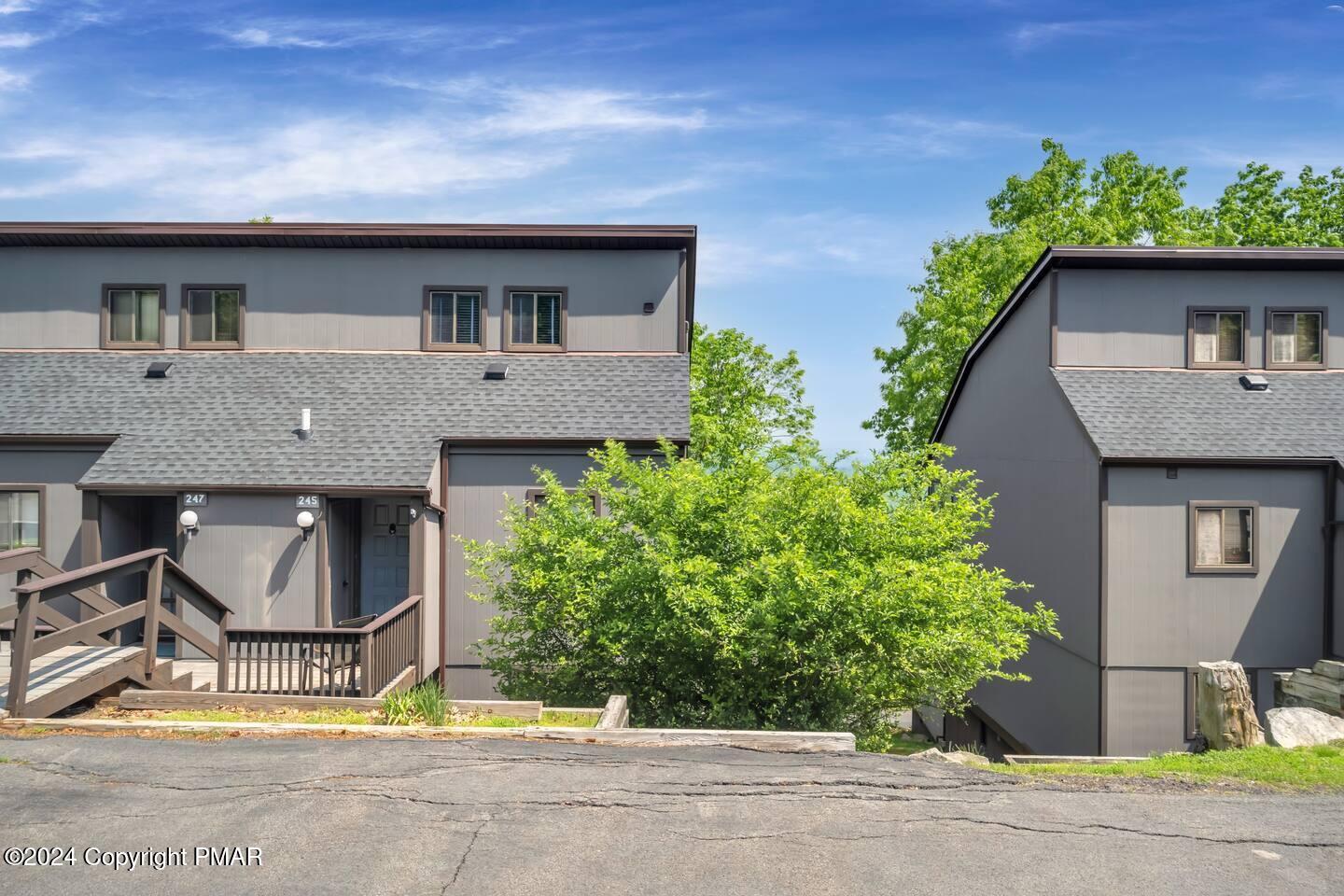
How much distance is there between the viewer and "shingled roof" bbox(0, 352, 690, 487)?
14.2 metres

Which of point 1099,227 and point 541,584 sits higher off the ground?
point 1099,227

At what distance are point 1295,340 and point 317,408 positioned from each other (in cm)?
1582

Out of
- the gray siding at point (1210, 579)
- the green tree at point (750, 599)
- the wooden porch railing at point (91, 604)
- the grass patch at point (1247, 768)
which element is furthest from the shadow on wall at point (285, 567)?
the gray siding at point (1210, 579)

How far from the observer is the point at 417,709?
29.9ft

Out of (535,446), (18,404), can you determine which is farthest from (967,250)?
(18,404)

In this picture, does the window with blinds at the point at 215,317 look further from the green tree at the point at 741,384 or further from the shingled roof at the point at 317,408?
the green tree at the point at 741,384

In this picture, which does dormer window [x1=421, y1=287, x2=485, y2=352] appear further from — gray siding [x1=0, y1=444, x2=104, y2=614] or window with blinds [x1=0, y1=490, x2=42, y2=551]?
window with blinds [x1=0, y1=490, x2=42, y2=551]

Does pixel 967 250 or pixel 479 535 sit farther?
pixel 967 250

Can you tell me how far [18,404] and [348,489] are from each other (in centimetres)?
607

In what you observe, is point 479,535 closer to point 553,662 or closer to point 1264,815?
point 553,662

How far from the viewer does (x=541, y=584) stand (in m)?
10.4

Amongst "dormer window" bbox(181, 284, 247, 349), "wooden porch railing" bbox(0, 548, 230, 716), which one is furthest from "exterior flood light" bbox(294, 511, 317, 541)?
"dormer window" bbox(181, 284, 247, 349)

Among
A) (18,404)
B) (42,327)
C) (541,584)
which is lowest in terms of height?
(541,584)

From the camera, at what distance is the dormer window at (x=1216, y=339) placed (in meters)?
16.7
